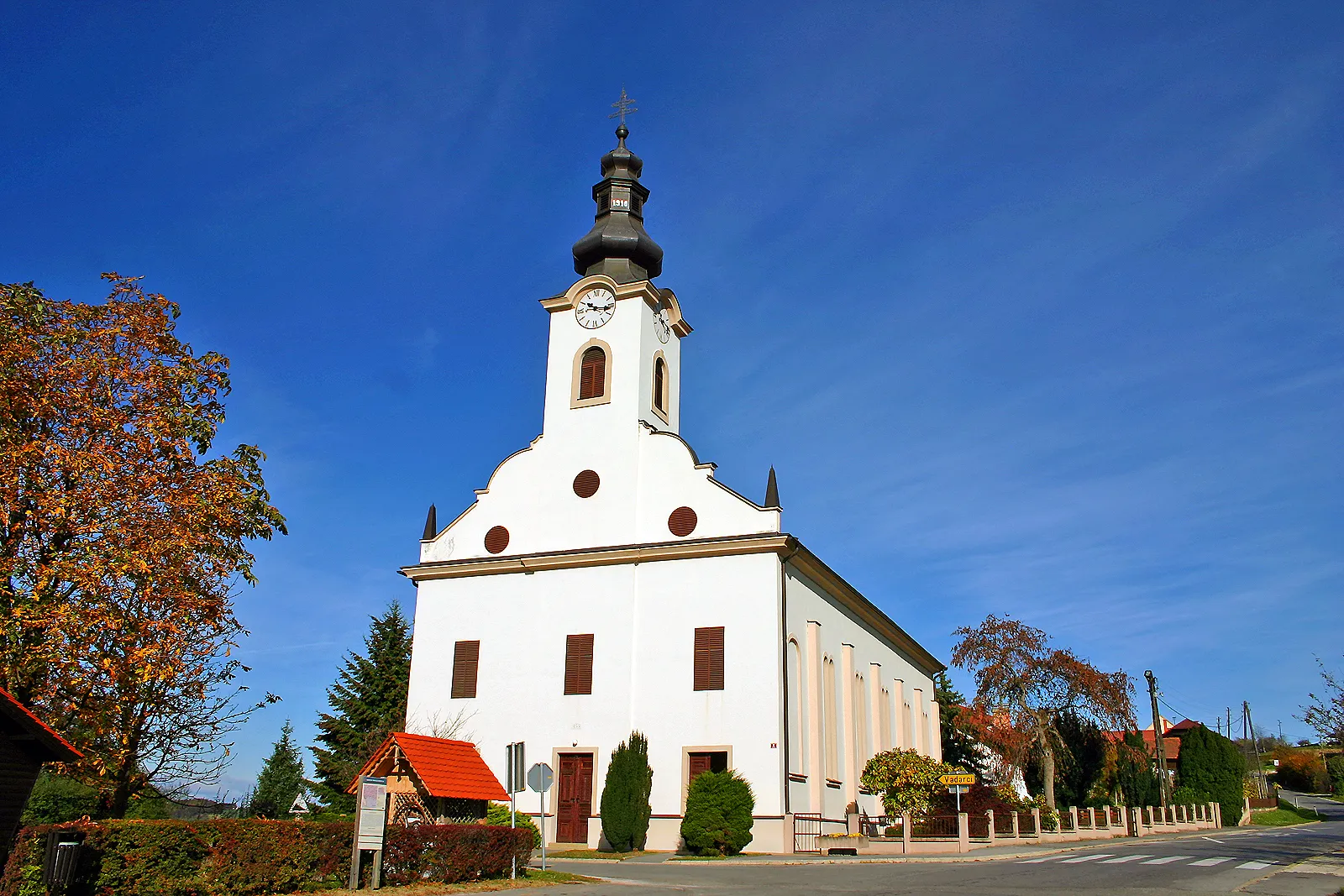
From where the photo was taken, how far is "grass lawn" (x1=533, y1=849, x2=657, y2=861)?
26.8m

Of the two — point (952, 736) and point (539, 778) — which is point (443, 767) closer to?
point (539, 778)

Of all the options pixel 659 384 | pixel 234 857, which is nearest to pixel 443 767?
pixel 234 857

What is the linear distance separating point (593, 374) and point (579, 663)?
31.2 ft

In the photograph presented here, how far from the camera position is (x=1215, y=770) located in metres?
60.0

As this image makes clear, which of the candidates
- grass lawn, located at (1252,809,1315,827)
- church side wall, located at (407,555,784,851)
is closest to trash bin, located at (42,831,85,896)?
church side wall, located at (407,555,784,851)

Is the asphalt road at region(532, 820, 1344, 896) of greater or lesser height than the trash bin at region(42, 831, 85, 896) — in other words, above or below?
below

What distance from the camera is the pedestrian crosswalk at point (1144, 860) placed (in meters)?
20.9

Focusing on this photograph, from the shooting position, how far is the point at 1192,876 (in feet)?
57.8

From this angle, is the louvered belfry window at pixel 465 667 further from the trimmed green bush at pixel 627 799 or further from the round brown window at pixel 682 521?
the round brown window at pixel 682 521

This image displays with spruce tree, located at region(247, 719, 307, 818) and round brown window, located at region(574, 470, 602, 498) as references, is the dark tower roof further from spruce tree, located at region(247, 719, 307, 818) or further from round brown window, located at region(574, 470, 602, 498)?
spruce tree, located at region(247, 719, 307, 818)

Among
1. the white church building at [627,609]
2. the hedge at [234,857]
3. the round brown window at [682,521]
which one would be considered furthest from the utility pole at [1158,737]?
the hedge at [234,857]

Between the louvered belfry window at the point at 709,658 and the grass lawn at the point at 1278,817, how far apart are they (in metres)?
49.0

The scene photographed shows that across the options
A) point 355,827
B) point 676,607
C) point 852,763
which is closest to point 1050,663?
point 852,763

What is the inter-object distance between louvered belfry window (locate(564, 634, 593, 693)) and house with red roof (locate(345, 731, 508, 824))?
613cm
